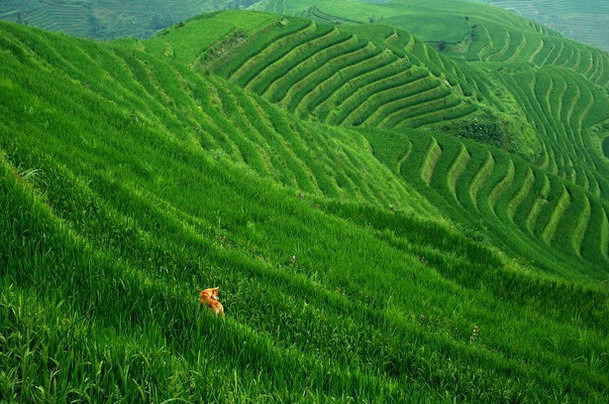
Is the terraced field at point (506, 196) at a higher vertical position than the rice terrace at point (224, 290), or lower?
lower

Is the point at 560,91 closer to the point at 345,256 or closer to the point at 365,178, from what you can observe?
the point at 365,178

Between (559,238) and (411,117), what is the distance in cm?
3413

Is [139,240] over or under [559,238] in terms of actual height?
over

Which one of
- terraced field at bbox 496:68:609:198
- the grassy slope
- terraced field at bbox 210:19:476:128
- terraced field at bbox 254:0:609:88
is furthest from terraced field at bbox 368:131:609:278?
terraced field at bbox 254:0:609:88

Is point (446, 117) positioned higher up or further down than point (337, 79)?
further down

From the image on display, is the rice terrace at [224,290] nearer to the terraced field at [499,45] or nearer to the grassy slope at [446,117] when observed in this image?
the grassy slope at [446,117]

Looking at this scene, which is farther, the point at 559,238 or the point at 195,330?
the point at 559,238

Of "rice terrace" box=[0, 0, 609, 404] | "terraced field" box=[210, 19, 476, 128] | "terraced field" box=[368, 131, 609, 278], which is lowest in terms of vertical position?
"terraced field" box=[368, 131, 609, 278]

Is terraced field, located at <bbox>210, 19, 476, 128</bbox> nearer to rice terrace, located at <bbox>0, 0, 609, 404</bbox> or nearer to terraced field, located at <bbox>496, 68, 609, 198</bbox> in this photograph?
terraced field, located at <bbox>496, 68, 609, 198</bbox>

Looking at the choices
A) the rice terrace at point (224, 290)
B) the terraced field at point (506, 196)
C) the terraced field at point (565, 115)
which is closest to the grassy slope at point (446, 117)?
the terraced field at point (506, 196)

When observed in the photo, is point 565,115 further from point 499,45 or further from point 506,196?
point 506,196

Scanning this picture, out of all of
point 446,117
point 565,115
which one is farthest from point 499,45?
point 446,117

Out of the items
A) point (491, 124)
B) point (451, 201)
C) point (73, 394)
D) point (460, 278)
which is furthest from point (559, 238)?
point (73, 394)

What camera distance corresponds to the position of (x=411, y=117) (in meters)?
79.0
